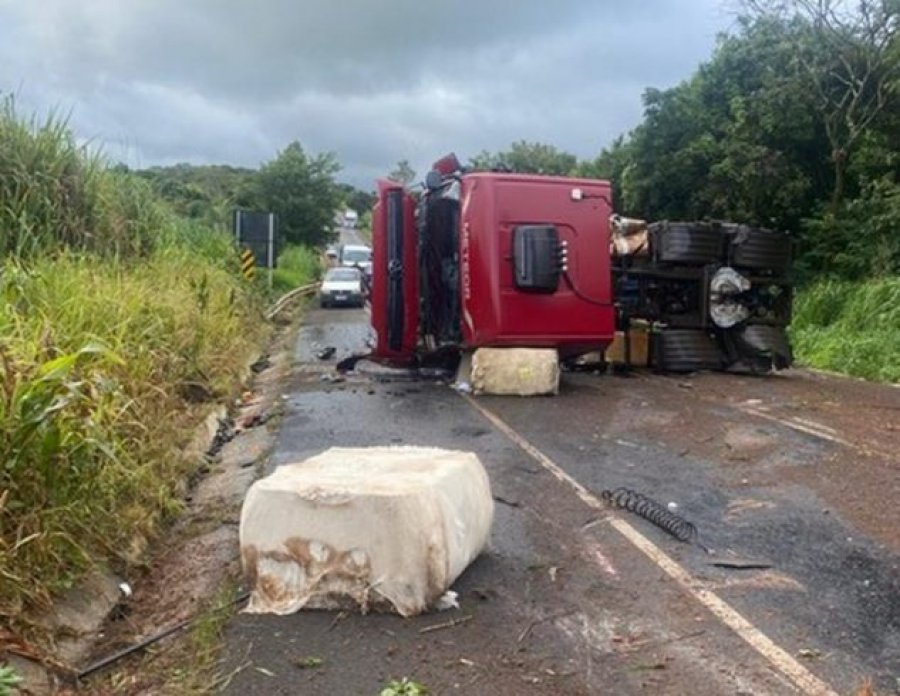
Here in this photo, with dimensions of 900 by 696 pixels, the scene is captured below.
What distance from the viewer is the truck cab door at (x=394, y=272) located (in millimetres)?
10836

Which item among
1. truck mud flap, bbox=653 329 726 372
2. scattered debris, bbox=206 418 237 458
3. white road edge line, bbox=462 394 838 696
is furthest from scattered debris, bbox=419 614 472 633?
truck mud flap, bbox=653 329 726 372

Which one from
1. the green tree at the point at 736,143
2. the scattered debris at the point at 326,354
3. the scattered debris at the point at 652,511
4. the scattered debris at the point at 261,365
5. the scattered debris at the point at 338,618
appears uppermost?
the green tree at the point at 736,143

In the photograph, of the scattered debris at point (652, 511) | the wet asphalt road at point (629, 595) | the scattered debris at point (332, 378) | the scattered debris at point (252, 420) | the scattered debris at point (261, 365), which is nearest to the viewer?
the wet asphalt road at point (629, 595)

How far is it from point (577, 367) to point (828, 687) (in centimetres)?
923

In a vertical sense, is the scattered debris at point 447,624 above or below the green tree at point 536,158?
below

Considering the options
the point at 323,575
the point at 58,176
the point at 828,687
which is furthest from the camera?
the point at 58,176

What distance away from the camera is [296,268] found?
121 feet

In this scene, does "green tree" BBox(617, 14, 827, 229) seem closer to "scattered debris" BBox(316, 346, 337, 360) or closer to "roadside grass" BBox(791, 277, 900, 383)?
"roadside grass" BBox(791, 277, 900, 383)

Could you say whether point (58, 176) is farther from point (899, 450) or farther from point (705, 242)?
point (899, 450)

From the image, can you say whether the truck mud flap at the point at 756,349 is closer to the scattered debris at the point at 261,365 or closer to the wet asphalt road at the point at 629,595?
the wet asphalt road at the point at 629,595

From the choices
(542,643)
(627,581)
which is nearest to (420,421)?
(627,581)

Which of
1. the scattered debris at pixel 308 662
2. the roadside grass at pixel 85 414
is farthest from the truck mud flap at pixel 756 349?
the scattered debris at pixel 308 662

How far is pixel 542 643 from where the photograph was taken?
3.64m

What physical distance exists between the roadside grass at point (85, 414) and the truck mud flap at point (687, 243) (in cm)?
552
